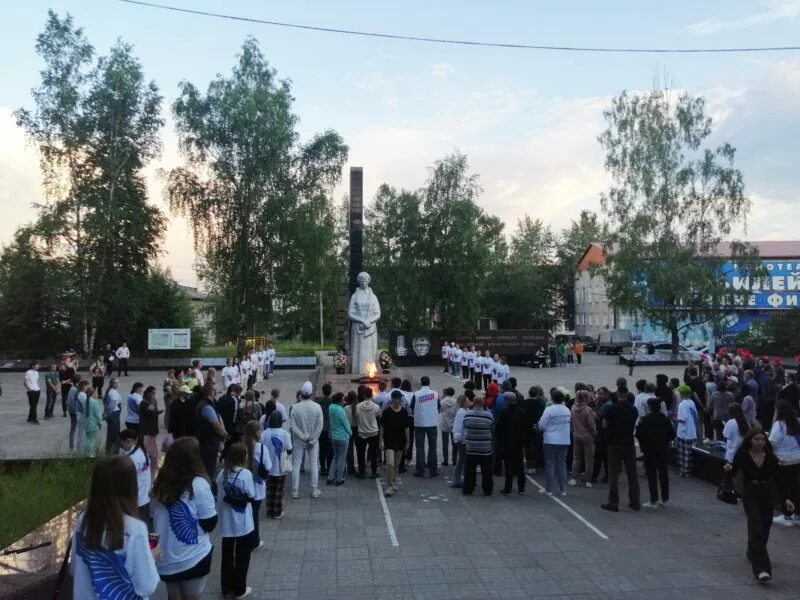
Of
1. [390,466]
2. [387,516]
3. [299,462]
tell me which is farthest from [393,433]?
[387,516]

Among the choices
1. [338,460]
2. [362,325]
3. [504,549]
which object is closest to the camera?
[504,549]

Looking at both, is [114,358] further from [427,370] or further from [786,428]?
[786,428]

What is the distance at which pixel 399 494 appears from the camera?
31.8 ft

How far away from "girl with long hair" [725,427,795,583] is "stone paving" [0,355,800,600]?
33 cm

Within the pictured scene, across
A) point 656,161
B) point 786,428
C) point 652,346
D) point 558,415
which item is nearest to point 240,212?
point 656,161

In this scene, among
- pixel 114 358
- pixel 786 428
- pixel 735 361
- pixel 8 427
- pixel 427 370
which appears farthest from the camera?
pixel 427 370

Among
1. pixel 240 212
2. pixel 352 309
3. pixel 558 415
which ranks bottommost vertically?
pixel 558 415

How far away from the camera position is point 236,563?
19.0 feet

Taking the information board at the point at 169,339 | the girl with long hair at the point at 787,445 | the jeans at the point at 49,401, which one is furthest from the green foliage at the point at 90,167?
the girl with long hair at the point at 787,445

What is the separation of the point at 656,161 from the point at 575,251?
29.7 metres

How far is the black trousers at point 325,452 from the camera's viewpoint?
10688 millimetres

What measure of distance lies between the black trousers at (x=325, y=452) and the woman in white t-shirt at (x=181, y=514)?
613cm

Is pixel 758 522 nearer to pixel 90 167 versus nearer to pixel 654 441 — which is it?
pixel 654 441

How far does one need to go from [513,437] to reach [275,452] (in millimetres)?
3556
